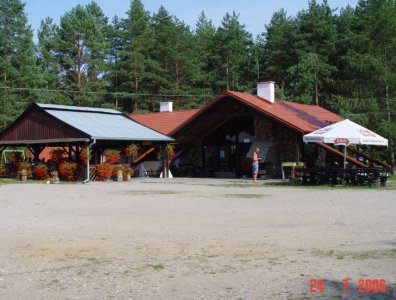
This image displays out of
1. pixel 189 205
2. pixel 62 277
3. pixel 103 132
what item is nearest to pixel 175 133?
pixel 103 132

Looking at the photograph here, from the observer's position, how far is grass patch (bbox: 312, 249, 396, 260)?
7.01 m

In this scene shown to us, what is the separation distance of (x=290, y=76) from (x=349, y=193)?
32877 mm

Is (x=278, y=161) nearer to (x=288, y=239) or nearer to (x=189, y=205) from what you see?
(x=189, y=205)

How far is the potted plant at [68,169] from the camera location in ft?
85.4

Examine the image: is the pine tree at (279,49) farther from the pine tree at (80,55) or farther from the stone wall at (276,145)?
the stone wall at (276,145)

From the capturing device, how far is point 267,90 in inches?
1152

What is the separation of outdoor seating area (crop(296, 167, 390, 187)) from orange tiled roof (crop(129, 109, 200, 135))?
12466mm

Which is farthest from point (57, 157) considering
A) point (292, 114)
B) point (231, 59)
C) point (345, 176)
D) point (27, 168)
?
point (231, 59)

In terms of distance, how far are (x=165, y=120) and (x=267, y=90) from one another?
7.76 metres

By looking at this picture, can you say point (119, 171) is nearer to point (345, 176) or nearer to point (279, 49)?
point (345, 176)

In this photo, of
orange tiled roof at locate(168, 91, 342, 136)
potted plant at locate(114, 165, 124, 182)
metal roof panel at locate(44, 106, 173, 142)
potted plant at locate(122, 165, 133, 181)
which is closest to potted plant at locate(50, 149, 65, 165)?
metal roof panel at locate(44, 106, 173, 142)

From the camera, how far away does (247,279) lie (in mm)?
6078

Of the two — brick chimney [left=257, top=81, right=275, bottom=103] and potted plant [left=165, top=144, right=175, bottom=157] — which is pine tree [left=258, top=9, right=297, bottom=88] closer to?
brick chimney [left=257, top=81, right=275, bottom=103]

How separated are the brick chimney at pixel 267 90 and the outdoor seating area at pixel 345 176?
26.4 feet
